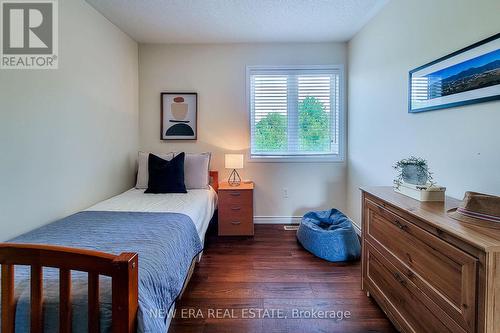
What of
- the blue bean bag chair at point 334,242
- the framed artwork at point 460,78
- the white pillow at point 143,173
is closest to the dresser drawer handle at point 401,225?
the framed artwork at point 460,78

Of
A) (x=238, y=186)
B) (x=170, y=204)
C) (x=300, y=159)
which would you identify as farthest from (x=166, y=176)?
(x=300, y=159)

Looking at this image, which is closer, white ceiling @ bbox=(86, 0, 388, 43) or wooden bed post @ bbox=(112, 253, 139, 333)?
wooden bed post @ bbox=(112, 253, 139, 333)

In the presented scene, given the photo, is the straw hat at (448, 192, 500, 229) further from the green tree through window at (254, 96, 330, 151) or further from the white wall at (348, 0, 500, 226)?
the green tree through window at (254, 96, 330, 151)

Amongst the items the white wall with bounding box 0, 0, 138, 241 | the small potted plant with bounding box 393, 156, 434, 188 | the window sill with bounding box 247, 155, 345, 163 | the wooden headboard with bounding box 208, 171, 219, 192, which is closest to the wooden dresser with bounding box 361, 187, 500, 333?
the small potted plant with bounding box 393, 156, 434, 188

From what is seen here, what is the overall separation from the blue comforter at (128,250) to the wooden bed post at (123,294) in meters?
0.06

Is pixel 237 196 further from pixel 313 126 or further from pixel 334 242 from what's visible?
pixel 313 126

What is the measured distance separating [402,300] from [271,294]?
3.09ft

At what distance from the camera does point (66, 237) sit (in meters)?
1.65

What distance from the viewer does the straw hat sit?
1.13m

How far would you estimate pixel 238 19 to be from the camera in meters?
2.94

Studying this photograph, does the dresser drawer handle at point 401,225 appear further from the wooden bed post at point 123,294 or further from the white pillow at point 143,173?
the white pillow at point 143,173

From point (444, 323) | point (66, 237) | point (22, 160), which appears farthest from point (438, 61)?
point (22, 160)

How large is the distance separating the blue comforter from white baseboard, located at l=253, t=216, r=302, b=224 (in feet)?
5.62

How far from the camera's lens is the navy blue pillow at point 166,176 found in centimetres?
307
